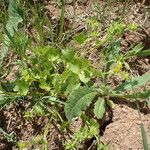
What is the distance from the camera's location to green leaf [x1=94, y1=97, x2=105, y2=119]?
2133 mm

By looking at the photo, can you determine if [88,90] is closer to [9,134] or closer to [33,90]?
[33,90]

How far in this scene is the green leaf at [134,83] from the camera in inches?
87.1

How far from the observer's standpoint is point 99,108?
2.16 meters

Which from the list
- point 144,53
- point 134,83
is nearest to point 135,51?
point 144,53

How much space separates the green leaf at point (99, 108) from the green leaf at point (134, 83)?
0.41 feet

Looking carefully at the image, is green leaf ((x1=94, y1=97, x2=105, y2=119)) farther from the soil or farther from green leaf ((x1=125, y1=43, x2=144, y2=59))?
green leaf ((x1=125, y1=43, x2=144, y2=59))

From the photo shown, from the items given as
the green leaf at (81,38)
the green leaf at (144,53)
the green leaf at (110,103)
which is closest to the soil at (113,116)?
the green leaf at (110,103)

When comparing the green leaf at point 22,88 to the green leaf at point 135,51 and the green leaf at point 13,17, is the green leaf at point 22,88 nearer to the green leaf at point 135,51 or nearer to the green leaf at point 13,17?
the green leaf at point 13,17

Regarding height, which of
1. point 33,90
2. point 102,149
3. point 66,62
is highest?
point 66,62

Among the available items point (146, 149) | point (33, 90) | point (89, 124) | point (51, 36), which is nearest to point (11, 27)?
point (51, 36)

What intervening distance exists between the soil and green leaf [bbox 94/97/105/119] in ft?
0.29

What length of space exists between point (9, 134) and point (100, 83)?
576 mm

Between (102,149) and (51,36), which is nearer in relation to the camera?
(102,149)

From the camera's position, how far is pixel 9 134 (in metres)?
2.25
